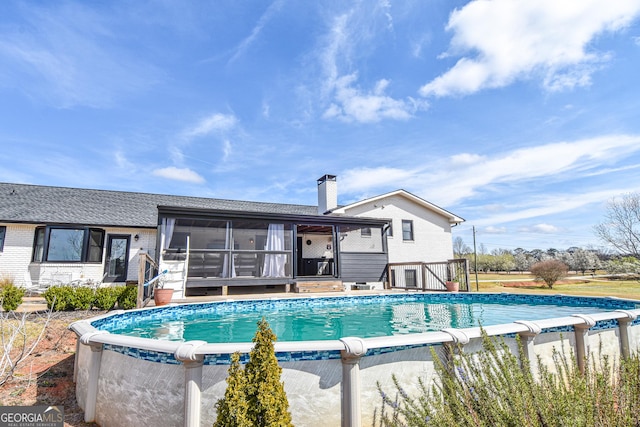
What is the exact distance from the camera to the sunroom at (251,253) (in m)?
10.9

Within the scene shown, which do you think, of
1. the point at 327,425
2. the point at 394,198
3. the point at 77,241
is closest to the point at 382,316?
the point at 327,425

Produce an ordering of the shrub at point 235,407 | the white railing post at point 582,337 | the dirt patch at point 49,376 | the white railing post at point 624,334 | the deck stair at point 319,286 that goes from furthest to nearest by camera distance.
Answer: the deck stair at point 319,286
the white railing post at point 624,334
the white railing post at point 582,337
the dirt patch at point 49,376
the shrub at point 235,407

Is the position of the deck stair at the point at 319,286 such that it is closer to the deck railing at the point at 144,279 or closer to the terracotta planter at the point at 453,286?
the terracotta planter at the point at 453,286

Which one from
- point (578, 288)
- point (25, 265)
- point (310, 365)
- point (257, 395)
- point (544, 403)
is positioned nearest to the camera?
point (544, 403)

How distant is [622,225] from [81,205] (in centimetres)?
3286

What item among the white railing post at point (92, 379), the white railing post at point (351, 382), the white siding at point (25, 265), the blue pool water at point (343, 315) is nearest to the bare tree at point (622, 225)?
the blue pool water at point (343, 315)

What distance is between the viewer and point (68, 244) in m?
12.5

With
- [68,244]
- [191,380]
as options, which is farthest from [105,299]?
[191,380]

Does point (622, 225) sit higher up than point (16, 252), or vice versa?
point (622, 225)

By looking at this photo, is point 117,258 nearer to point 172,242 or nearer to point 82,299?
point 172,242

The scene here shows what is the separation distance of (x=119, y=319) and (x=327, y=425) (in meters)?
5.22

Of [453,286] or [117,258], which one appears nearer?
[453,286]

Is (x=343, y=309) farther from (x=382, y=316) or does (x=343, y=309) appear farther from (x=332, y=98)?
(x=332, y=98)

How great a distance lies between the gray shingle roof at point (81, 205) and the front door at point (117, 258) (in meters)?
0.78
